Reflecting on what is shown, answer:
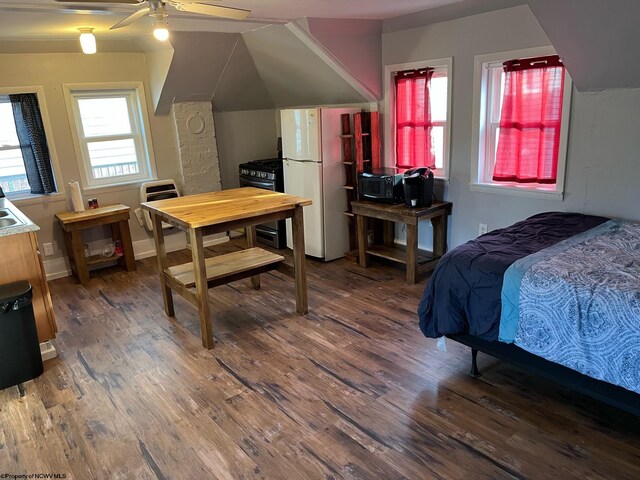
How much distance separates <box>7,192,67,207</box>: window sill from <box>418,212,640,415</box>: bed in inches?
149

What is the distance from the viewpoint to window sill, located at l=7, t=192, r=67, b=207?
172 inches

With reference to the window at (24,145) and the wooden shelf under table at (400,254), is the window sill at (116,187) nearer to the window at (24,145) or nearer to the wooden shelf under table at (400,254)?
the window at (24,145)

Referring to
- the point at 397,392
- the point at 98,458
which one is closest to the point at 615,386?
the point at 397,392

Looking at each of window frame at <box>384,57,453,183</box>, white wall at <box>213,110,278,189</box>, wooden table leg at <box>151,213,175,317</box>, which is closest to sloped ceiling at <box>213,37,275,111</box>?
white wall at <box>213,110,278,189</box>

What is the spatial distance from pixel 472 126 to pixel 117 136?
11.9 feet

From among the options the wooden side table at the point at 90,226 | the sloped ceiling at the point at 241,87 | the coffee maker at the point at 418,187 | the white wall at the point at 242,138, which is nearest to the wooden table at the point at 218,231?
the coffee maker at the point at 418,187

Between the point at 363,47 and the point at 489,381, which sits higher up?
the point at 363,47

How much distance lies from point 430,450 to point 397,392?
470mm

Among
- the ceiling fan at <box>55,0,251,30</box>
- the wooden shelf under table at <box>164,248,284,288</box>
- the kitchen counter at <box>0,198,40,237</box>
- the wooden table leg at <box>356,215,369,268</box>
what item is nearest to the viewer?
the ceiling fan at <box>55,0,251,30</box>

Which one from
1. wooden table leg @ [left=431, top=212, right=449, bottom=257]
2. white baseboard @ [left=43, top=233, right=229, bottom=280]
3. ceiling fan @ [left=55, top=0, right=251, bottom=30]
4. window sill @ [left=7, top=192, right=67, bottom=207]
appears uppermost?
ceiling fan @ [left=55, top=0, right=251, bottom=30]

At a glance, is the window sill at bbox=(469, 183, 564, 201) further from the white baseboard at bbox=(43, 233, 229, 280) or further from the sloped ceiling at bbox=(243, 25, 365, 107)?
the white baseboard at bbox=(43, 233, 229, 280)

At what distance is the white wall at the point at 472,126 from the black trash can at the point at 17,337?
11.2 feet

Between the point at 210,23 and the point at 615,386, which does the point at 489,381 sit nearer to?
the point at 615,386

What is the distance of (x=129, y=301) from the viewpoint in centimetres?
404
